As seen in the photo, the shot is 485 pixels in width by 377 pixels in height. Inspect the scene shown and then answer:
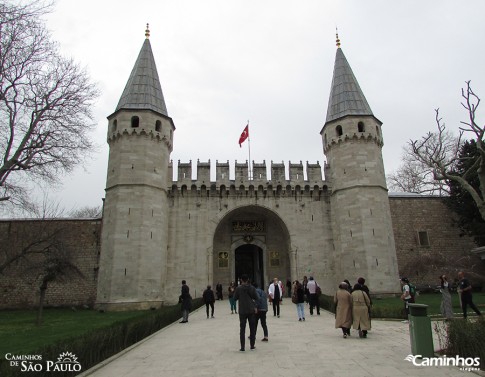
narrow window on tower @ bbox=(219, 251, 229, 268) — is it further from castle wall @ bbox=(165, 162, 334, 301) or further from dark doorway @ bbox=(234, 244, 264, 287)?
dark doorway @ bbox=(234, 244, 264, 287)

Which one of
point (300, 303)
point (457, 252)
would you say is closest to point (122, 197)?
point (300, 303)

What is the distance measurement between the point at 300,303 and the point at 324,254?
12.1 meters

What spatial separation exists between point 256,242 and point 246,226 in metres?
1.35

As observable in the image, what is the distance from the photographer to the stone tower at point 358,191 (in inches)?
858

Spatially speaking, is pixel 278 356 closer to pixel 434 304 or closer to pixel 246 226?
pixel 434 304

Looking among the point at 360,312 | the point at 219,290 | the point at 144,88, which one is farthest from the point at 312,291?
the point at 144,88

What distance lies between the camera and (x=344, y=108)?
82.9 ft

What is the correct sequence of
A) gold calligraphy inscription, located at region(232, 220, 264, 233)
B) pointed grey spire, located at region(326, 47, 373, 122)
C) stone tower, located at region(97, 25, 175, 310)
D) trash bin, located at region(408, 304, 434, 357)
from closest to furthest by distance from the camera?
trash bin, located at region(408, 304, 434, 357)
stone tower, located at region(97, 25, 175, 310)
pointed grey spire, located at region(326, 47, 373, 122)
gold calligraphy inscription, located at region(232, 220, 264, 233)

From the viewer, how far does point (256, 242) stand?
26.3 m

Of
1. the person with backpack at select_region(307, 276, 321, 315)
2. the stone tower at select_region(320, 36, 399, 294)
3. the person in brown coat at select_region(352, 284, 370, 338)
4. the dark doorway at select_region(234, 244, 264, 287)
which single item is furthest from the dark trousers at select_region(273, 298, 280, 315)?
the dark doorway at select_region(234, 244, 264, 287)

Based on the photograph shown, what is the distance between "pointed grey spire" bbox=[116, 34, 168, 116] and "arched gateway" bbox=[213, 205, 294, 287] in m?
9.06

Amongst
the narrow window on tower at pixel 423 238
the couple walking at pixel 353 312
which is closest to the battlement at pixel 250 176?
the narrow window on tower at pixel 423 238

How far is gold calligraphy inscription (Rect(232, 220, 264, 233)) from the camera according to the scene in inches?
1040

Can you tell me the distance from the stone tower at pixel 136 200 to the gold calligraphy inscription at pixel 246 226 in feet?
17.5
